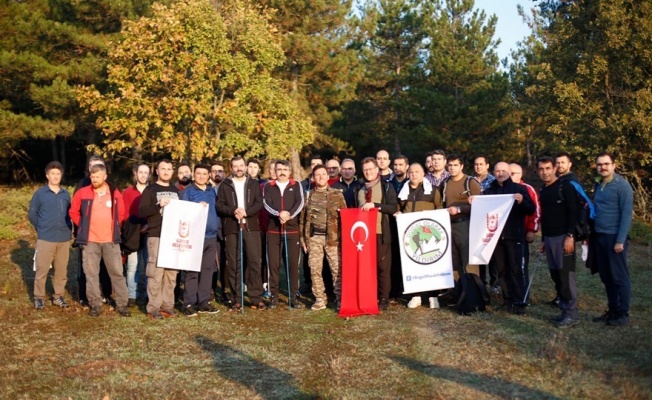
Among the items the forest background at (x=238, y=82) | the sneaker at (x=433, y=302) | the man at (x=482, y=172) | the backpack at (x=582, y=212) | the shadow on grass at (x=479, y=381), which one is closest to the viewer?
the shadow on grass at (x=479, y=381)

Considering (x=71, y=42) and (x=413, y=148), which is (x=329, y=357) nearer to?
(x=71, y=42)

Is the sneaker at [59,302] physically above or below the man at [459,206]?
below

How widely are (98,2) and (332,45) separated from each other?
1067 cm

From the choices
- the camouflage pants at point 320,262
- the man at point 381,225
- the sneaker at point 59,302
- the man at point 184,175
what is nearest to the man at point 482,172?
the man at point 381,225

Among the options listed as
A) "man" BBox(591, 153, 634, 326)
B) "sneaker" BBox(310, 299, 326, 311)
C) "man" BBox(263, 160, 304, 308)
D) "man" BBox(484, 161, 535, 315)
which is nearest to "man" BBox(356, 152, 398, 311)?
"sneaker" BBox(310, 299, 326, 311)

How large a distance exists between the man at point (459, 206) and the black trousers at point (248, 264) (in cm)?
278

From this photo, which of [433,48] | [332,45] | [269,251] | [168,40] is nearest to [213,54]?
[168,40]

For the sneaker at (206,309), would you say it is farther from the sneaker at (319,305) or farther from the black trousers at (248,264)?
the sneaker at (319,305)

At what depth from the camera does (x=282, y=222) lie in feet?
30.8

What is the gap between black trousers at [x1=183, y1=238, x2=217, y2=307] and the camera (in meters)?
9.20

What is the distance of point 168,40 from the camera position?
68.7 ft

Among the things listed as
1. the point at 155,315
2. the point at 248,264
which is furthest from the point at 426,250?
the point at 155,315

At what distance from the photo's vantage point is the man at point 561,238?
793cm

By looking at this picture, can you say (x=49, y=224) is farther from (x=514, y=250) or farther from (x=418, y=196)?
(x=514, y=250)
